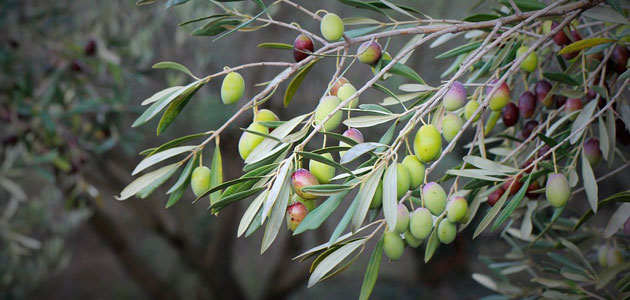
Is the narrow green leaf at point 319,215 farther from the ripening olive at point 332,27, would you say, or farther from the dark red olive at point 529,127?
the dark red olive at point 529,127

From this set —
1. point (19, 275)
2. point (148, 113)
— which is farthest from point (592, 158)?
point (19, 275)

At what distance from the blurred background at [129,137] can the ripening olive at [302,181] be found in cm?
63

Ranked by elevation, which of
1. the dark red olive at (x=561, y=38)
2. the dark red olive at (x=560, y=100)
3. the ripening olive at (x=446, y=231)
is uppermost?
the dark red olive at (x=561, y=38)

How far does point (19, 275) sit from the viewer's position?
2457 mm

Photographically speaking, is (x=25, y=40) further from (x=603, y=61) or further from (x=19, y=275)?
(x=603, y=61)

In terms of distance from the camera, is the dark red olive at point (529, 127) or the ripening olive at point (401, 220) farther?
the dark red olive at point (529, 127)

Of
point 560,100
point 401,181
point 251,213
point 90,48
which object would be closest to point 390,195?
point 401,181

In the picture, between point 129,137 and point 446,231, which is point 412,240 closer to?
point 446,231

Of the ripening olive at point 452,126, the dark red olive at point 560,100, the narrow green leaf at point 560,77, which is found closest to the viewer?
the ripening olive at point 452,126

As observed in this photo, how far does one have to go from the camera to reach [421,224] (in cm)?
54

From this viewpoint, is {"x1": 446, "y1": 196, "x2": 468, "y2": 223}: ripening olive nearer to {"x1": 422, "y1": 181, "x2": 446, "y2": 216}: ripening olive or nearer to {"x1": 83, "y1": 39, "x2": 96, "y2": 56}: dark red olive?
{"x1": 422, "y1": 181, "x2": 446, "y2": 216}: ripening olive

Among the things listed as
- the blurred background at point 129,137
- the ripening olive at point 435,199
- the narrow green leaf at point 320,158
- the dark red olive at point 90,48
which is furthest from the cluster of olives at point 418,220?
the dark red olive at point 90,48

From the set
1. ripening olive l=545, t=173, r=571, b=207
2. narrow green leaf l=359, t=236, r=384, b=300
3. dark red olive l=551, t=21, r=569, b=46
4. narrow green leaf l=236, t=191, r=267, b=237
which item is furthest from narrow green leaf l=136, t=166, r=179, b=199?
dark red olive l=551, t=21, r=569, b=46

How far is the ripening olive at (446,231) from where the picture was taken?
0.61 metres
